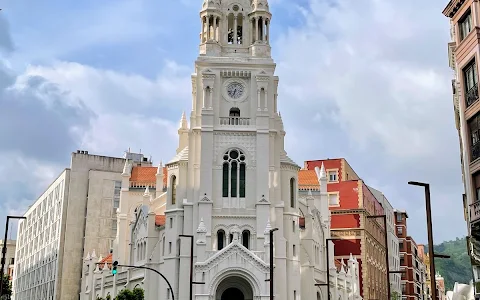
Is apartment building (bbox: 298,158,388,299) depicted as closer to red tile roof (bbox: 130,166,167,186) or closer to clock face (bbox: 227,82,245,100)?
red tile roof (bbox: 130,166,167,186)

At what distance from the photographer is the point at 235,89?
64812 mm

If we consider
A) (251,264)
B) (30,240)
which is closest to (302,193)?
(251,264)

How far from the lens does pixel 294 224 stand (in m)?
63.2

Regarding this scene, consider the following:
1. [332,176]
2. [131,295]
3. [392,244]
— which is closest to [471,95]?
[131,295]

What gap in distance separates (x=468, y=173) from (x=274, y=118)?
32812 mm

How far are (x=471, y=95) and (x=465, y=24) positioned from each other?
16.1 ft

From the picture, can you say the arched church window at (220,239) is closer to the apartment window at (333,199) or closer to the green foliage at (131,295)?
the green foliage at (131,295)

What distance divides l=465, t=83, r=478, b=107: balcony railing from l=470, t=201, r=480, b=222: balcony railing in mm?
5706

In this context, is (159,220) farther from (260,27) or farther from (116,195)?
(116,195)

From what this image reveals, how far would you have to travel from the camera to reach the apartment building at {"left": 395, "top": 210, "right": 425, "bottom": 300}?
11231 centimetres

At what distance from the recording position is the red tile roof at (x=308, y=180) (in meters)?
89.3

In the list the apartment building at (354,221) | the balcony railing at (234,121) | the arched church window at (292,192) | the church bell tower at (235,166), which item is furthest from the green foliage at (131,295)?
the apartment building at (354,221)

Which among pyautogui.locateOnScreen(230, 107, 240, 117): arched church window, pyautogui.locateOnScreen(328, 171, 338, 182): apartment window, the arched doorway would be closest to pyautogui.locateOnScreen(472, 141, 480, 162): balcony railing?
the arched doorway

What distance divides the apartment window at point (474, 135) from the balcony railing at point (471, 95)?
901mm
